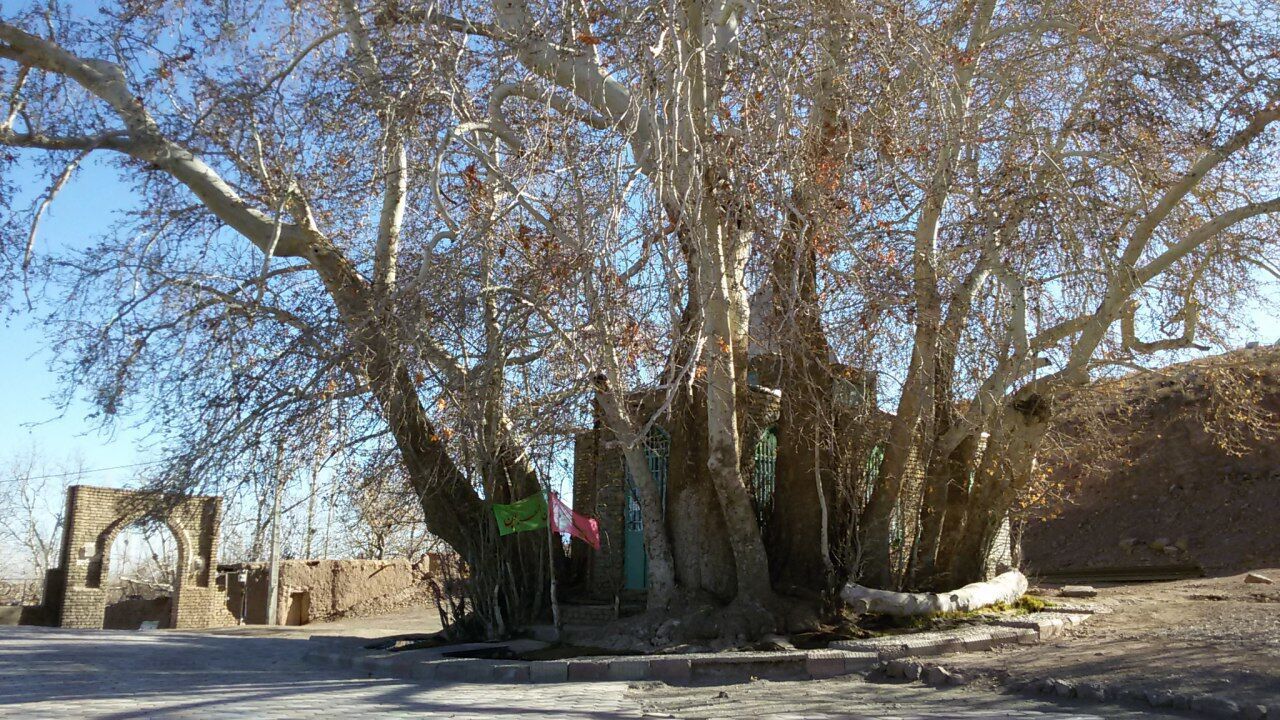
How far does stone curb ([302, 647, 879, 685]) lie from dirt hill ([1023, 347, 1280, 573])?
586 inches

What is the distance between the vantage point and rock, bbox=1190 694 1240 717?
258 inches

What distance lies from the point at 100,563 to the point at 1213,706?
76.1ft

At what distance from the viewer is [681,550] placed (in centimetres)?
1200

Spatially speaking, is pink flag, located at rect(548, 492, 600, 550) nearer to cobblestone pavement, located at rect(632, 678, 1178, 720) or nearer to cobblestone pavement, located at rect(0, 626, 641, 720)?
cobblestone pavement, located at rect(0, 626, 641, 720)

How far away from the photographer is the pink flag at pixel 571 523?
42.5 feet

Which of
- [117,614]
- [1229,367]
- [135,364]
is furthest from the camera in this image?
[117,614]

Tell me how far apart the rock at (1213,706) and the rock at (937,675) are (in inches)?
82.7

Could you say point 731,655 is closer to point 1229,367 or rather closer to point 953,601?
point 953,601

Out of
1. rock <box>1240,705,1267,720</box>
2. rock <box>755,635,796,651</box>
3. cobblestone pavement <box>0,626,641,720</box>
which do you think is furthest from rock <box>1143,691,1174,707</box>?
rock <box>755,635,796,651</box>

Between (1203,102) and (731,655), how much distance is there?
26.3ft

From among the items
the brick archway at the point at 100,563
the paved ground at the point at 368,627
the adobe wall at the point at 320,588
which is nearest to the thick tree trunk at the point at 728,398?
the paved ground at the point at 368,627

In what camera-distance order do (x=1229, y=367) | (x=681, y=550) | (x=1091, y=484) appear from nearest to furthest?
(x=681, y=550), (x=1229, y=367), (x=1091, y=484)

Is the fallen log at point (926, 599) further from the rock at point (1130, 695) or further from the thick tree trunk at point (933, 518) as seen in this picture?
the rock at point (1130, 695)

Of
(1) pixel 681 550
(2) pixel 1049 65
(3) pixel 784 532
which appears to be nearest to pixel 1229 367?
(2) pixel 1049 65
